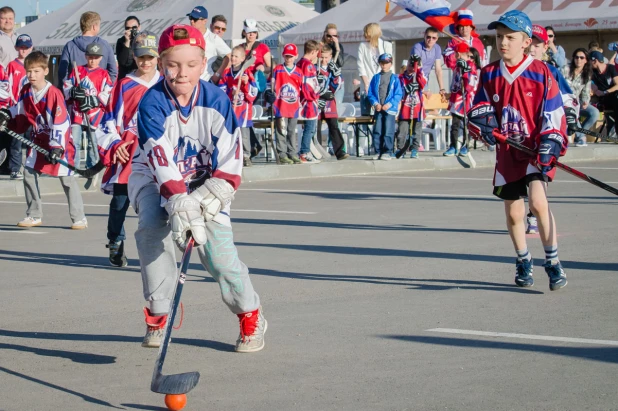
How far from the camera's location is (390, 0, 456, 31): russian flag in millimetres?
14856

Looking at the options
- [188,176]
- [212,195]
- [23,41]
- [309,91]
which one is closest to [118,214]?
[188,176]

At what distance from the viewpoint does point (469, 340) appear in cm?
570

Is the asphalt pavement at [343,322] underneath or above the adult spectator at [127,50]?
underneath

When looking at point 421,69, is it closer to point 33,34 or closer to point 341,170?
point 341,170

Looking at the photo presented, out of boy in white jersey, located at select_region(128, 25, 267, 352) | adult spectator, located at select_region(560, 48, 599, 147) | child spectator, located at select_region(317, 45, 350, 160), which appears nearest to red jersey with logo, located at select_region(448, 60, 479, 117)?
child spectator, located at select_region(317, 45, 350, 160)

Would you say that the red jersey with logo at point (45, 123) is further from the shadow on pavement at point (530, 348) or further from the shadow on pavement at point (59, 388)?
the shadow on pavement at point (530, 348)

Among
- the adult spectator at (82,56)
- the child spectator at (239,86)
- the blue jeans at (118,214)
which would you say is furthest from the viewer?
the child spectator at (239,86)

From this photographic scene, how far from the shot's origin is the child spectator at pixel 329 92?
1688 centimetres

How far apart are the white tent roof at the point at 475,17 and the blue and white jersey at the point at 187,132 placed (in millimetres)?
16638

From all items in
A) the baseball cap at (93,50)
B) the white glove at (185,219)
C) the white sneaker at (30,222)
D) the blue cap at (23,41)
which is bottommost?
the white sneaker at (30,222)

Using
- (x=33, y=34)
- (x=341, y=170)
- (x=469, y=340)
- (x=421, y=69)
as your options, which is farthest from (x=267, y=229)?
(x=33, y=34)

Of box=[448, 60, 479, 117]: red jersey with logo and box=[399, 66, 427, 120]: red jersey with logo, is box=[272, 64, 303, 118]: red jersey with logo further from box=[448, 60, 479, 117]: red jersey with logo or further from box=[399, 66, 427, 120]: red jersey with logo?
box=[448, 60, 479, 117]: red jersey with logo

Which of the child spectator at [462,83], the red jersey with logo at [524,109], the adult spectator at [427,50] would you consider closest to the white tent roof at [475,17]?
the adult spectator at [427,50]

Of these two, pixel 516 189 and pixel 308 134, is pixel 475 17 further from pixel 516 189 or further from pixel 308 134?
pixel 516 189
